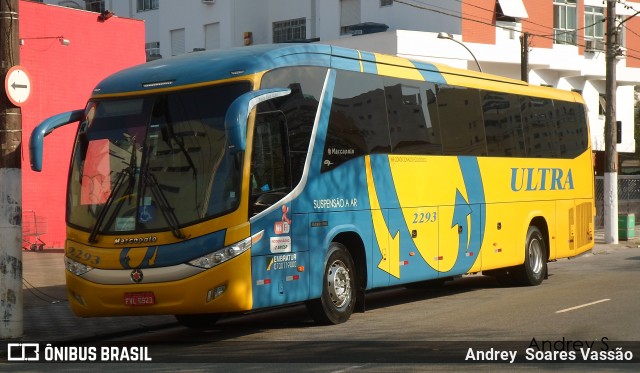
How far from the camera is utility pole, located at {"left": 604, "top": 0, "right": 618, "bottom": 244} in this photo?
3167 centimetres

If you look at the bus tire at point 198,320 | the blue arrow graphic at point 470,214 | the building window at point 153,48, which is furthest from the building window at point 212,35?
the bus tire at point 198,320

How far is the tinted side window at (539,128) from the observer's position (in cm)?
2031

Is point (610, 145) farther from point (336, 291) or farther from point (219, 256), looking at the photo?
point (219, 256)

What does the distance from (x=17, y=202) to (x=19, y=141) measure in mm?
777

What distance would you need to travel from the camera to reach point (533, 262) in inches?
799

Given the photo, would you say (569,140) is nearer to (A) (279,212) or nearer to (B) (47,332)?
(A) (279,212)

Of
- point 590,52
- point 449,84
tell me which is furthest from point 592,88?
point 449,84

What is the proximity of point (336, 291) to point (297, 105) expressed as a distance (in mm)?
2524

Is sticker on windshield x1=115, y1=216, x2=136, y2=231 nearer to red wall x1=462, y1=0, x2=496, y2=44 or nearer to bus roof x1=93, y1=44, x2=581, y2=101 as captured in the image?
bus roof x1=93, y1=44, x2=581, y2=101

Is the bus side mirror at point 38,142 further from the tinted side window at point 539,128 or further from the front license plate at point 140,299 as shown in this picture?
the tinted side window at point 539,128

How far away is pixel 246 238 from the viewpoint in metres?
12.7

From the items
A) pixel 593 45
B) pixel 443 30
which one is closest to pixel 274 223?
pixel 443 30

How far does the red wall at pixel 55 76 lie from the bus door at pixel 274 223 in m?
15.6

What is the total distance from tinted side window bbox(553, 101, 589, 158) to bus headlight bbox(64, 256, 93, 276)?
37.0 ft
